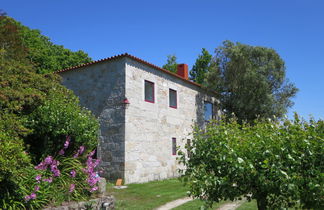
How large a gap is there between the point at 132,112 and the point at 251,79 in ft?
27.0

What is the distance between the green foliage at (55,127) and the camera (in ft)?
27.6

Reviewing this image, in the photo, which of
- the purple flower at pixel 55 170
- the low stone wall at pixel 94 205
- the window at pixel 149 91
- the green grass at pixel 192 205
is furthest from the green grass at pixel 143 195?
the window at pixel 149 91

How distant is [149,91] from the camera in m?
14.7

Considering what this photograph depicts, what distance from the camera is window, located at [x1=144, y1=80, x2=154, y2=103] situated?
14.5 m

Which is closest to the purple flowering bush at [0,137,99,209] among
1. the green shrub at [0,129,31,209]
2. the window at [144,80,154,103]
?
the green shrub at [0,129,31,209]

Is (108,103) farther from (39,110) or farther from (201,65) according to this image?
(201,65)

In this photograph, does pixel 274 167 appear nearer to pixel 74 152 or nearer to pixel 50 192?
pixel 50 192

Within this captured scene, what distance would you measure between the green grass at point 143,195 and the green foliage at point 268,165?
12.5 ft

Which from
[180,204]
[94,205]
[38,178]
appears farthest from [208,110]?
[38,178]

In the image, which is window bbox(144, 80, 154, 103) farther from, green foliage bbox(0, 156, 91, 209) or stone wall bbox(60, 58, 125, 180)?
green foliage bbox(0, 156, 91, 209)

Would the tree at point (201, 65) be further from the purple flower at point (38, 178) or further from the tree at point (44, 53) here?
the purple flower at point (38, 178)

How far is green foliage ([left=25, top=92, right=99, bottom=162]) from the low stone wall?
1920 millimetres

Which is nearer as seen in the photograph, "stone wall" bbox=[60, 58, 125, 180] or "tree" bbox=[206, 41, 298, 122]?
"stone wall" bbox=[60, 58, 125, 180]

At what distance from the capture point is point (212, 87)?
18.7 meters
